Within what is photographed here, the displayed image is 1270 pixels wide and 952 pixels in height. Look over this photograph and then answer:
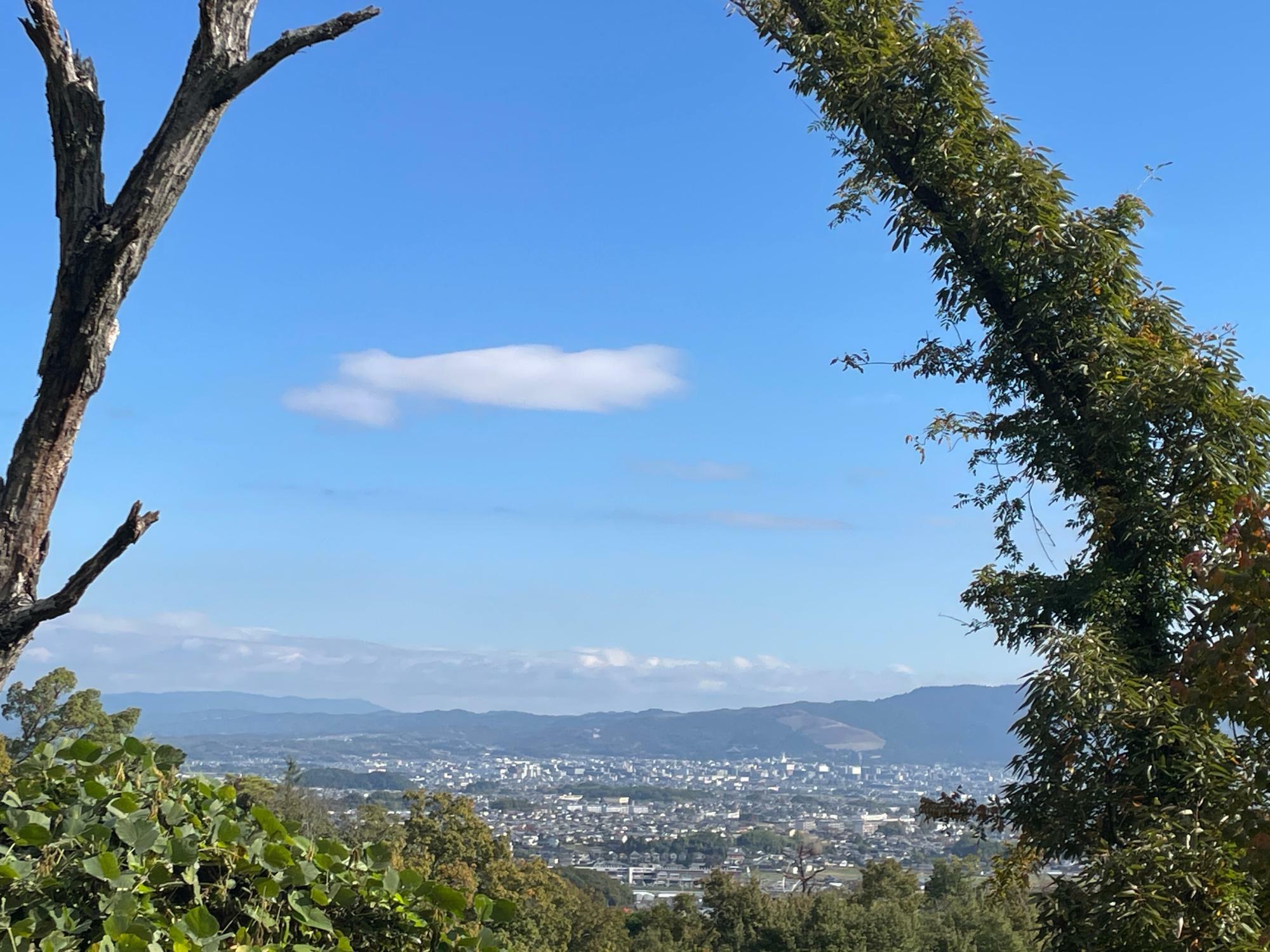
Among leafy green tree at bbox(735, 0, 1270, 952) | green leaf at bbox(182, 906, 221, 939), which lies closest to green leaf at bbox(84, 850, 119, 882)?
green leaf at bbox(182, 906, 221, 939)

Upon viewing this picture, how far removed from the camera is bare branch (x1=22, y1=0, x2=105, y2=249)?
189 centimetres

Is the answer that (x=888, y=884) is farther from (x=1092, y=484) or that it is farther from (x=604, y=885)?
(x=1092, y=484)

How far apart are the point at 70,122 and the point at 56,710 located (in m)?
27.2

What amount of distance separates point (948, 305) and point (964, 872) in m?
24.6

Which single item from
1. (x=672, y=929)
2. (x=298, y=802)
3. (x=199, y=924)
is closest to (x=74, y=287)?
(x=199, y=924)

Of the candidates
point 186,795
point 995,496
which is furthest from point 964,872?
point 186,795

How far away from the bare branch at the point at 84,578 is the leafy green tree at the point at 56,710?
2488 centimetres

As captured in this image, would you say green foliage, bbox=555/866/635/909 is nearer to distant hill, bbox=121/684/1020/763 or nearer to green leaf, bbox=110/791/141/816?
green leaf, bbox=110/791/141/816

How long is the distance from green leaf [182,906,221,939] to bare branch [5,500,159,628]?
0.60m

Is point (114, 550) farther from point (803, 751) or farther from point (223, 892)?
point (803, 751)

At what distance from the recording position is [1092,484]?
4371mm

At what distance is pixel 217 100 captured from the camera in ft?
6.56

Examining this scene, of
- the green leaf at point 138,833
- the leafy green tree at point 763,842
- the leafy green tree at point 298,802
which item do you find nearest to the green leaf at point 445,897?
the green leaf at point 138,833

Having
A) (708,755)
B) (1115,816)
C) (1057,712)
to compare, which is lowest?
(708,755)
